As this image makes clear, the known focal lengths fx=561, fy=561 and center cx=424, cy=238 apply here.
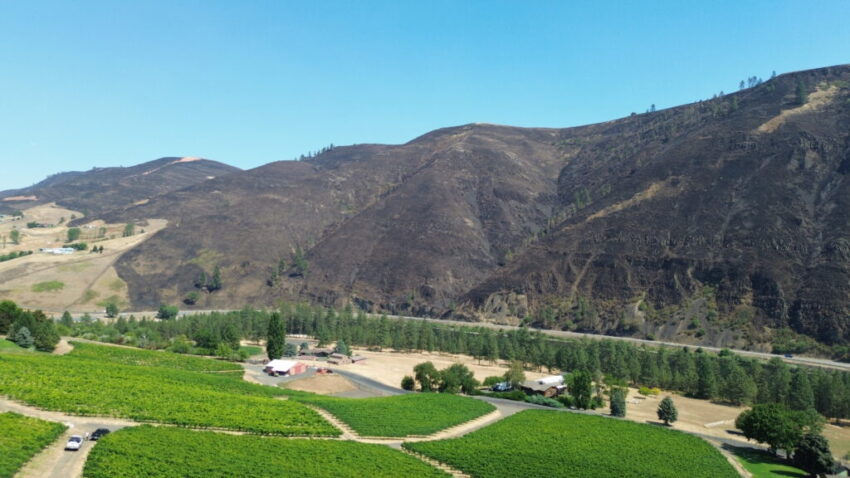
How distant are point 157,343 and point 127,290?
91.1 m

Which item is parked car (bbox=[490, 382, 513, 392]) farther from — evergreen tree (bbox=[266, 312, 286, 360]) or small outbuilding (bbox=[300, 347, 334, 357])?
small outbuilding (bbox=[300, 347, 334, 357])

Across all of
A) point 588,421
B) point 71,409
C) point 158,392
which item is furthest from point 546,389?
point 71,409

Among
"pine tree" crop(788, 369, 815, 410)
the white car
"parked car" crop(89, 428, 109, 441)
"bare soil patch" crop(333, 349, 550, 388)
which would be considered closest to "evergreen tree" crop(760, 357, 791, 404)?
"pine tree" crop(788, 369, 815, 410)

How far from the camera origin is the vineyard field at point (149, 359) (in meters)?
80.1

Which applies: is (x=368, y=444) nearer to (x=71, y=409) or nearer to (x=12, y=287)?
(x=71, y=409)

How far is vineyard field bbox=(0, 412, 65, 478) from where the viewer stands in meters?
36.8

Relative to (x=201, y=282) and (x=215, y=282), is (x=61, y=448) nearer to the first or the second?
(x=215, y=282)

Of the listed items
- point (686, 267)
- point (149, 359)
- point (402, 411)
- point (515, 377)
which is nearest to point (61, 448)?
point (402, 411)

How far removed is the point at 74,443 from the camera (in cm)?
4169

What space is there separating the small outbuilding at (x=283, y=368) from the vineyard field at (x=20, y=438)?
4466cm

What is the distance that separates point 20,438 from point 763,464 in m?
67.0

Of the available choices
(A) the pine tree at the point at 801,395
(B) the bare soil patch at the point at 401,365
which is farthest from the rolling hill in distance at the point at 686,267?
(A) the pine tree at the point at 801,395

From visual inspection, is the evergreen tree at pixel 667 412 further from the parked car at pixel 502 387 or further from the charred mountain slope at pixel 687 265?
the charred mountain slope at pixel 687 265

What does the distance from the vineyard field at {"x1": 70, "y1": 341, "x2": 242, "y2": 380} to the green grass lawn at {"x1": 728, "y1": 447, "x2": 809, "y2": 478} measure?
206 ft
